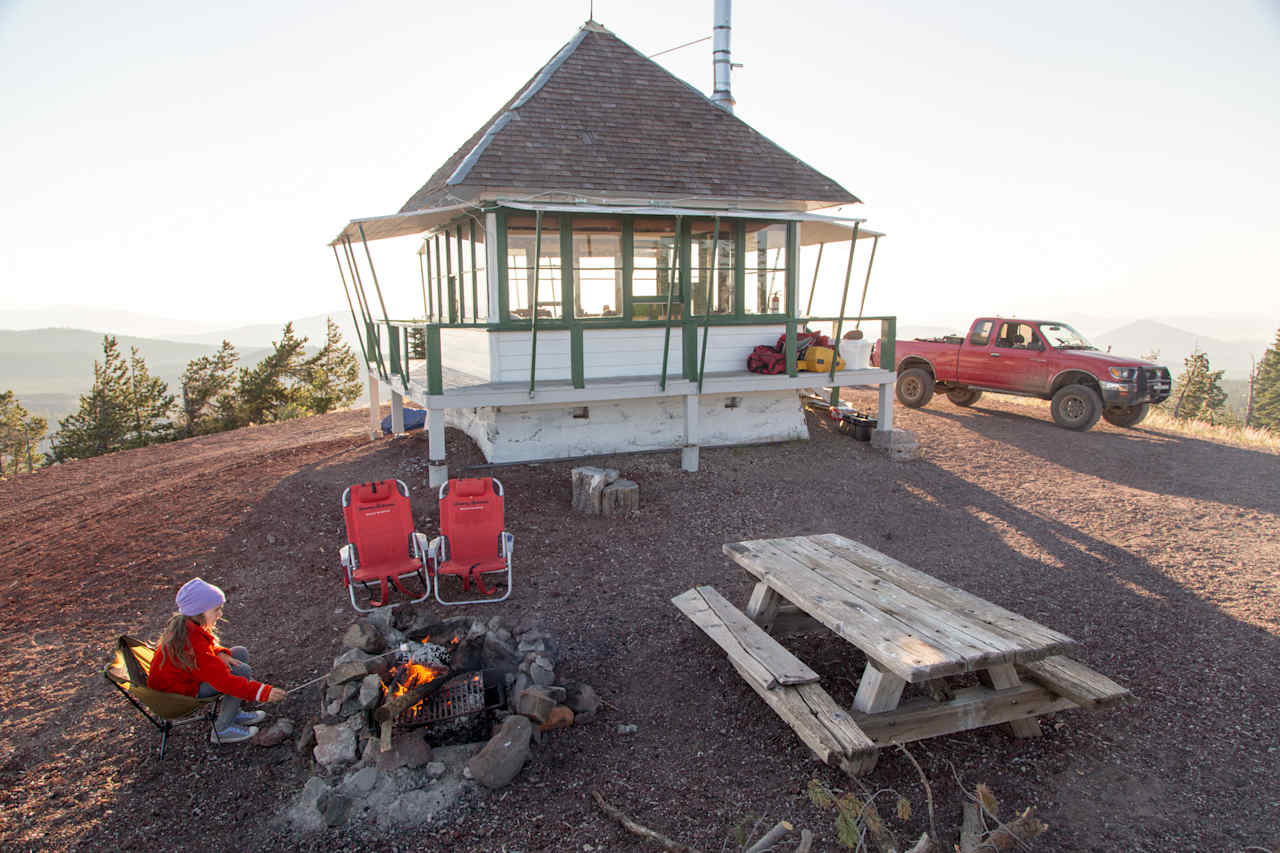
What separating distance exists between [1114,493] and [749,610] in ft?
22.6

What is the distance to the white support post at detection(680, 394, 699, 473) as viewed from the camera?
9320mm

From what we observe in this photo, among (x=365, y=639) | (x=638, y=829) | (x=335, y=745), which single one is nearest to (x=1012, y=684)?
(x=638, y=829)

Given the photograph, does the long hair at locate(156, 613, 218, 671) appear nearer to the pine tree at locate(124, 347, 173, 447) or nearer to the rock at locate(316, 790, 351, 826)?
the rock at locate(316, 790, 351, 826)

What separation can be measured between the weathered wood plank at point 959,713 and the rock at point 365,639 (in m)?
2.94

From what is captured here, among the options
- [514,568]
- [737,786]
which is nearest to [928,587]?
[737,786]

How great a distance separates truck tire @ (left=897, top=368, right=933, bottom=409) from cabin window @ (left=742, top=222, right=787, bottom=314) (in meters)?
4.83

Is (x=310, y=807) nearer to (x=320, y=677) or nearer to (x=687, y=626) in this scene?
(x=320, y=677)

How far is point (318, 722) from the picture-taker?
13.6 feet

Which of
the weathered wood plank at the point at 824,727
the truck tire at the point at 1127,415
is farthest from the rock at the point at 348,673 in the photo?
the truck tire at the point at 1127,415

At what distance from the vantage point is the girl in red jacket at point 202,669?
400 cm

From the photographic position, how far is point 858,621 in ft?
12.6

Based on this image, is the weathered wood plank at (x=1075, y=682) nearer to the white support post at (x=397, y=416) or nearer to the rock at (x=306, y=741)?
the rock at (x=306, y=741)

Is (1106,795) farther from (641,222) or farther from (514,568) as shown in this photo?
(641,222)

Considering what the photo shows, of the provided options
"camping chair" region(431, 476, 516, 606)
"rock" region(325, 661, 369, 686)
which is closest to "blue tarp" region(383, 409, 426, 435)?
"camping chair" region(431, 476, 516, 606)
